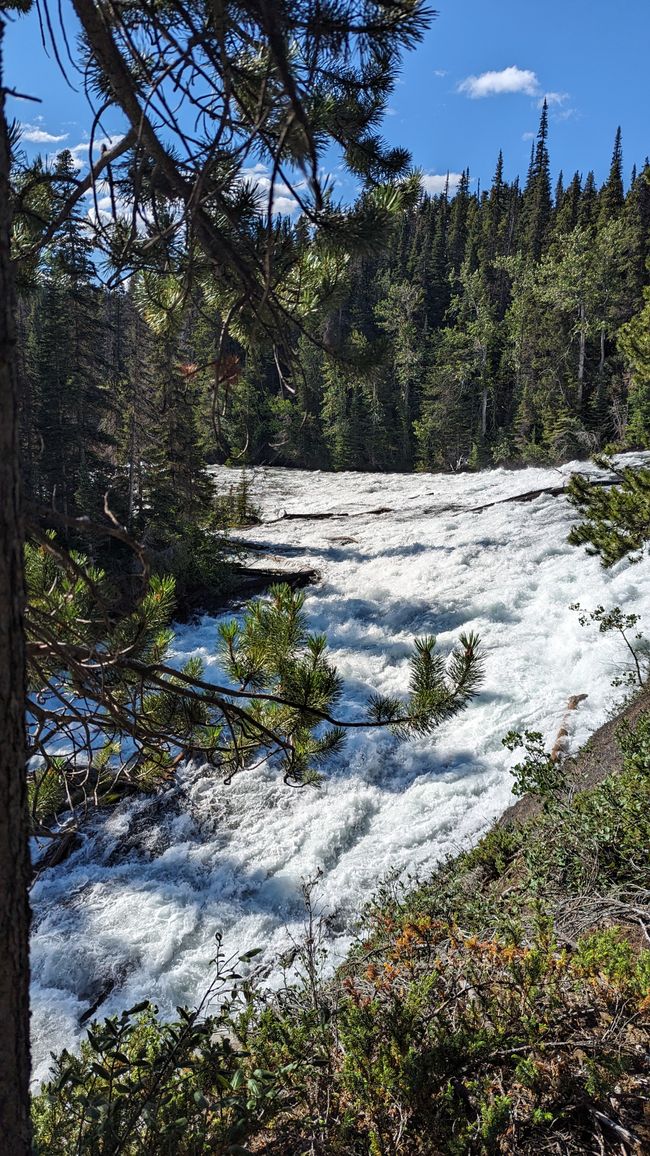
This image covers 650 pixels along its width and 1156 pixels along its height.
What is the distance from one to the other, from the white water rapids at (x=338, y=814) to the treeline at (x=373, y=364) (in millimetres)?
2246

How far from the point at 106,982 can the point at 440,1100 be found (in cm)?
427

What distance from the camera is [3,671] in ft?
4.25

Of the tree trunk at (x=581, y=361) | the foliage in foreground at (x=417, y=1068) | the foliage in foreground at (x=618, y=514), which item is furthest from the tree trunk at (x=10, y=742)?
the tree trunk at (x=581, y=361)

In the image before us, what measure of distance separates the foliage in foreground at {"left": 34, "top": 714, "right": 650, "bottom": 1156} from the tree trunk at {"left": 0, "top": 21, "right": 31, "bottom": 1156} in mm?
602

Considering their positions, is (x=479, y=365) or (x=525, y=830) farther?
(x=479, y=365)

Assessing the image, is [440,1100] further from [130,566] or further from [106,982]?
[130,566]

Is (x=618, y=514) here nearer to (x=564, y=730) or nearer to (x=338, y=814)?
(x=564, y=730)

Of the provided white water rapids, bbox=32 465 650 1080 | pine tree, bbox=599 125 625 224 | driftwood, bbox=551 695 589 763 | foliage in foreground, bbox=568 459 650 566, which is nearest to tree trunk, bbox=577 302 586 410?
pine tree, bbox=599 125 625 224

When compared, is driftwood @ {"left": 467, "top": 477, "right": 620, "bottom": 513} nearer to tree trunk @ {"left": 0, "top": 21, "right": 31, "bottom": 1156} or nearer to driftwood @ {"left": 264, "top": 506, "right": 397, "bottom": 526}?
driftwood @ {"left": 264, "top": 506, "right": 397, "bottom": 526}

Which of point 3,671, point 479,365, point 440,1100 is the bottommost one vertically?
Result: point 440,1100

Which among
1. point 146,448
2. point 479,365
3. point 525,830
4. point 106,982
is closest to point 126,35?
point 525,830

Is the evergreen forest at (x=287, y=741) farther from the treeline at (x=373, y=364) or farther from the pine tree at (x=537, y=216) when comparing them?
the pine tree at (x=537, y=216)

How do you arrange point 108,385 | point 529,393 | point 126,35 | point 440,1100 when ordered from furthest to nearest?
point 529,393 < point 108,385 < point 440,1100 < point 126,35

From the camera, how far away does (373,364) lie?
111 inches
